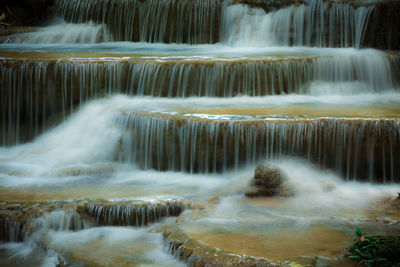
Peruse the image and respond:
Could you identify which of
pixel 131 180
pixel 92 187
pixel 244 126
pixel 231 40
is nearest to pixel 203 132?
pixel 244 126

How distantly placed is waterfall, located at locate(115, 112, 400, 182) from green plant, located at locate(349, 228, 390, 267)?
283cm

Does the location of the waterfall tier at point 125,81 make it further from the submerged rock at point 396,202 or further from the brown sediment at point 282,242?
the brown sediment at point 282,242

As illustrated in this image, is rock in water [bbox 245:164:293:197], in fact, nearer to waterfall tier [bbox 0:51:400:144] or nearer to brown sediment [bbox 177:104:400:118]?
brown sediment [bbox 177:104:400:118]

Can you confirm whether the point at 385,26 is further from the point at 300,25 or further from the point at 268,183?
the point at 268,183

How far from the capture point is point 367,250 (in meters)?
5.42

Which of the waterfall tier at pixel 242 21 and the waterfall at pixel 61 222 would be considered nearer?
the waterfall at pixel 61 222

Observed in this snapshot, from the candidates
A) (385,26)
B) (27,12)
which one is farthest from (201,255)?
(27,12)

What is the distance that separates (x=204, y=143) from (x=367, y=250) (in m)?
3.73

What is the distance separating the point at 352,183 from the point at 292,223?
219cm

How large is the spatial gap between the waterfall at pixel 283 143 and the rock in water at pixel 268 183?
0.87m

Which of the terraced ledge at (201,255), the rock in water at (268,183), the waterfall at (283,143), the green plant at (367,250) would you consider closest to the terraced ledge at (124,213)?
the terraced ledge at (201,255)

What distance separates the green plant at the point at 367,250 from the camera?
5.24 m

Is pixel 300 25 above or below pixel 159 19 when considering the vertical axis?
below

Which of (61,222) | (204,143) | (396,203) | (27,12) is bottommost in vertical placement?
(61,222)
